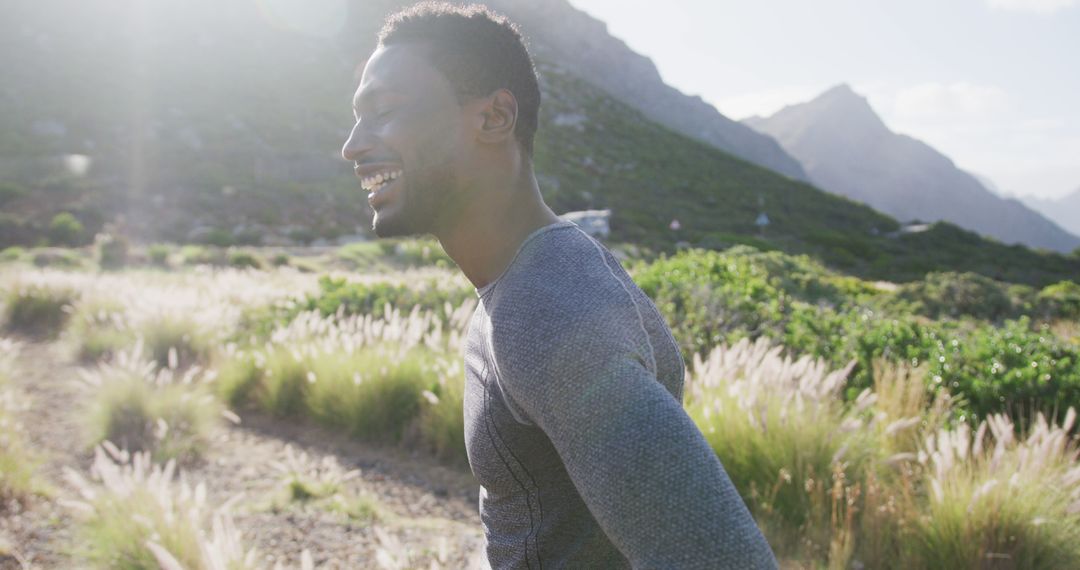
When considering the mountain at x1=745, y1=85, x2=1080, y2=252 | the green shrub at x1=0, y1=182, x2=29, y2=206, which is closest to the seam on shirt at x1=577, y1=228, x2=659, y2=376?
the green shrub at x1=0, y1=182, x2=29, y2=206

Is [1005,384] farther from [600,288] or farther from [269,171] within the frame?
[269,171]

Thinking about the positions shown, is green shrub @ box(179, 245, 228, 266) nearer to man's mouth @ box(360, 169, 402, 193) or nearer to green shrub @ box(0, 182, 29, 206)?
green shrub @ box(0, 182, 29, 206)

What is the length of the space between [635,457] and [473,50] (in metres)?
0.88

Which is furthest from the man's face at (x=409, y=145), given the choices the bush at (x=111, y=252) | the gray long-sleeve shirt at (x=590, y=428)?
the bush at (x=111, y=252)

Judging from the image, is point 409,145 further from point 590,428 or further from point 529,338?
point 590,428

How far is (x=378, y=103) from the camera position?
139cm

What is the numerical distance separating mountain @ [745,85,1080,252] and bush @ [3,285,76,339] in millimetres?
150347

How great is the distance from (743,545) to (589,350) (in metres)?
0.31

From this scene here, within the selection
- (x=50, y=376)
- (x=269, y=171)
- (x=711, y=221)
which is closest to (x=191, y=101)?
(x=269, y=171)

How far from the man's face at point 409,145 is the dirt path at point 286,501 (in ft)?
3.83

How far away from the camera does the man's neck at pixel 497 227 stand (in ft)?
4.49

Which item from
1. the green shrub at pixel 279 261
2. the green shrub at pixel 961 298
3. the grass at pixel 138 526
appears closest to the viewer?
the grass at pixel 138 526

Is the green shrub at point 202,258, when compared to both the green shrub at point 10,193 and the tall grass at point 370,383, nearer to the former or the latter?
the green shrub at point 10,193

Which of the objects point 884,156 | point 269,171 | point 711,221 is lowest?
point 269,171
